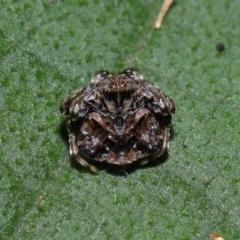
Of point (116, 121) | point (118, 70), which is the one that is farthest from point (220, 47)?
point (116, 121)

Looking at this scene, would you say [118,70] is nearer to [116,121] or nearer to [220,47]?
[116,121]

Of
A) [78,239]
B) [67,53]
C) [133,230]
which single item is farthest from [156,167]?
[67,53]

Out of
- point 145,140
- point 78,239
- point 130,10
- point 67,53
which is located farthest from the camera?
point 130,10

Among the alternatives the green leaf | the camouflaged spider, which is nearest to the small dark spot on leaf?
the green leaf

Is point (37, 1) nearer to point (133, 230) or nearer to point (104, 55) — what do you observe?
point (104, 55)

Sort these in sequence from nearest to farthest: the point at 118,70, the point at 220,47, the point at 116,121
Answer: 1. the point at 116,121
2. the point at 118,70
3. the point at 220,47
